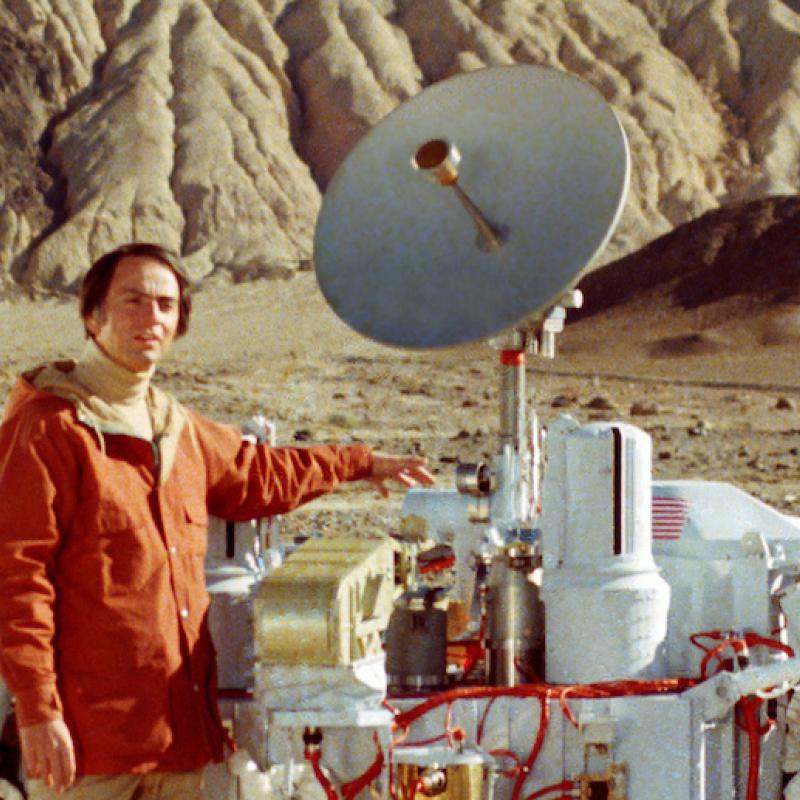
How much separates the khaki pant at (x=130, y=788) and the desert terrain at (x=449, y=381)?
10.0 m

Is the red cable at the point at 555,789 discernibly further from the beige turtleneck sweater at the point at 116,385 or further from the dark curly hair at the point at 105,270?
the dark curly hair at the point at 105,270

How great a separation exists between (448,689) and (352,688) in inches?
32.4

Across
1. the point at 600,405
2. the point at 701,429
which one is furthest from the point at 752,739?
the point at 600,405

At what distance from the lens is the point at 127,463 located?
3.90 metres

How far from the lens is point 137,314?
396 cm

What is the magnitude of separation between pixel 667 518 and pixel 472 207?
104 centimetres

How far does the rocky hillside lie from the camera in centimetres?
5738

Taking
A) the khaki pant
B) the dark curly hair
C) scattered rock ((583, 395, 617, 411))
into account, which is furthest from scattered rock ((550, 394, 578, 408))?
the khaki pant

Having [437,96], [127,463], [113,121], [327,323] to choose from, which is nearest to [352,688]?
[127,463]

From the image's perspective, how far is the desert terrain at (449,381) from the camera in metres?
21.9

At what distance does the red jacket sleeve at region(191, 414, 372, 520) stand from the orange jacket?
0.88ft

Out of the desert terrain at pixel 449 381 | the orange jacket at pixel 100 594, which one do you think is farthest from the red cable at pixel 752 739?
the desert terrain at pixel 449 381

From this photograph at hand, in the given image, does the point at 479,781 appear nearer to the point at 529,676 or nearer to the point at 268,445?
the point at 529,676

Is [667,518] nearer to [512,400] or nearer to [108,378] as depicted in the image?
[512,400]
